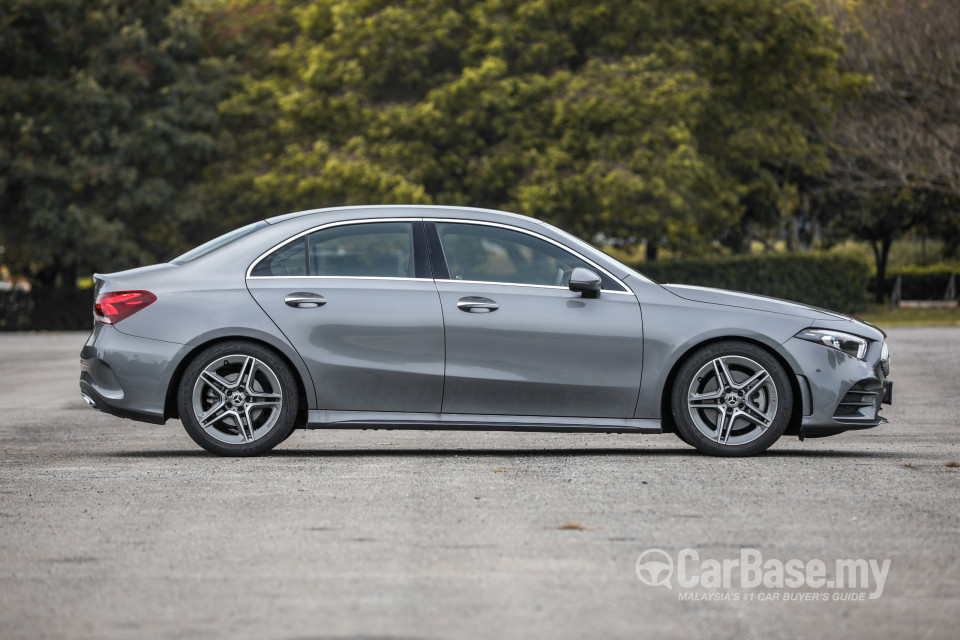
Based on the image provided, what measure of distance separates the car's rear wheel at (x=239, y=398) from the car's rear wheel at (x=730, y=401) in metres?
2.45

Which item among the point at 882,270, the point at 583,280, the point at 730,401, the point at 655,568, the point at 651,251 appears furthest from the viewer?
the point at 882,270

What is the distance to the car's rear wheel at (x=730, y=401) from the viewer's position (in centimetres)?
905

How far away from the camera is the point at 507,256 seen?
9.12 metres

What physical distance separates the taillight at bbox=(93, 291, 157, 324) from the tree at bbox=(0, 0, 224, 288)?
1183 inches

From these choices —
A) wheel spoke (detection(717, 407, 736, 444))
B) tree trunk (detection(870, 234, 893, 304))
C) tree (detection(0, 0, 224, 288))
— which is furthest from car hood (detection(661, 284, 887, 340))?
tree trunk (detection(870, 234, 893, 304))

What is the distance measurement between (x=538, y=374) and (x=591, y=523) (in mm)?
2540

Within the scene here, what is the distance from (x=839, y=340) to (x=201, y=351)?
4.02 m

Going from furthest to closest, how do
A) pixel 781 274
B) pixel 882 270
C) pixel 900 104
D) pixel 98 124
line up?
pixel 882 270 < pixel 900 104 < pixel 98 124 < pixel 781 274

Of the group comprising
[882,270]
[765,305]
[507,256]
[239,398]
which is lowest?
[882,270]

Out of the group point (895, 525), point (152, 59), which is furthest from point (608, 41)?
A: point (895, 525)

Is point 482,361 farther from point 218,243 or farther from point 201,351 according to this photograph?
point 218,243

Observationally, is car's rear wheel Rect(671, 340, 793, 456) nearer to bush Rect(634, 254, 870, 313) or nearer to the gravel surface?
the gravel surface

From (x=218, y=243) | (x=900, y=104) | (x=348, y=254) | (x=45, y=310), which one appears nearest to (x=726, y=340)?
(x=348, y=254)

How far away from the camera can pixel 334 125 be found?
130ft
